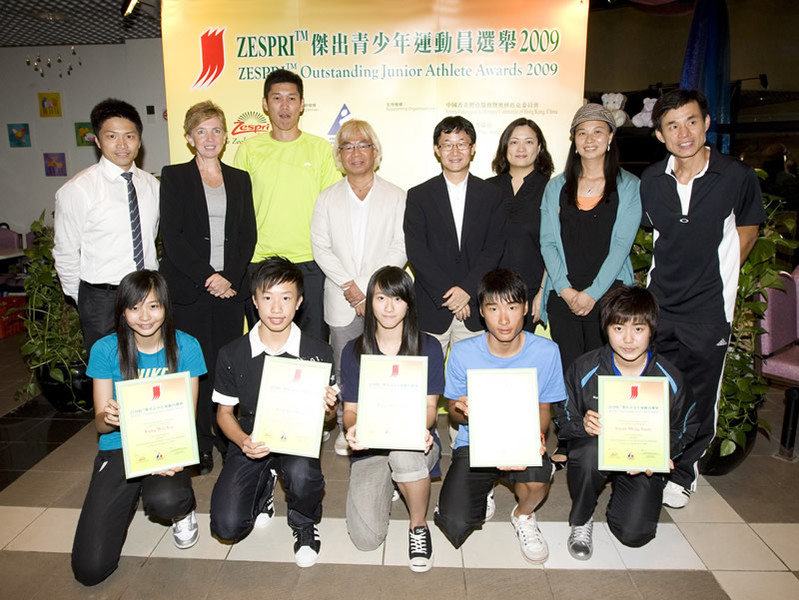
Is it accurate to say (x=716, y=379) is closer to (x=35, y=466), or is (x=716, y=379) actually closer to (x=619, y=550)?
(x=619, y=550)

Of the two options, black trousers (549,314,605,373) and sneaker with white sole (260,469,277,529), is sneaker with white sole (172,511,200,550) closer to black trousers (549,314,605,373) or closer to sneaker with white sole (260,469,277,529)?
sneaker with white sole (260,469,277,529)

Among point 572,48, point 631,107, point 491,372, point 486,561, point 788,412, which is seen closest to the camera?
point 491,372

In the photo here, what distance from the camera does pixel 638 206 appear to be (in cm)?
283

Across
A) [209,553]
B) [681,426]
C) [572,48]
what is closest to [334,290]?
[209,553]

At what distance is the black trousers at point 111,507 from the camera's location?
7.19 ft

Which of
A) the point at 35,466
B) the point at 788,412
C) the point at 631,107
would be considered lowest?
the point at 35,466

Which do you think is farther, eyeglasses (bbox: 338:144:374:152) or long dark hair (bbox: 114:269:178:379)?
eyeglasses (bbox: 338:144:374:152)

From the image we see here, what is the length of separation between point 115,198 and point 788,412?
390cm

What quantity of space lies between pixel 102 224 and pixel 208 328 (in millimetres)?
753

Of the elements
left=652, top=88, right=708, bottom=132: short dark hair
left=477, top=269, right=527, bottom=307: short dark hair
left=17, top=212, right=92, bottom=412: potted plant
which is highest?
left=652, top=88, right=708, bottom=132: short dark hair

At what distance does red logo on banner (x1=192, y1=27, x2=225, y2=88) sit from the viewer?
12.8 feet

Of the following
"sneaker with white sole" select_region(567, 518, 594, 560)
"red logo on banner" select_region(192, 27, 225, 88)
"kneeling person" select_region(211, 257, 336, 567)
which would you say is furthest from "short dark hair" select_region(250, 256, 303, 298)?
"red logo on banner" select_region(192, 27, 225, 88)

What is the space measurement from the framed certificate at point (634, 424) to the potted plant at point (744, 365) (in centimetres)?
109

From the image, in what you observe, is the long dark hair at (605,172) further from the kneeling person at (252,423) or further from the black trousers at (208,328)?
the black trousers at (208,328)
